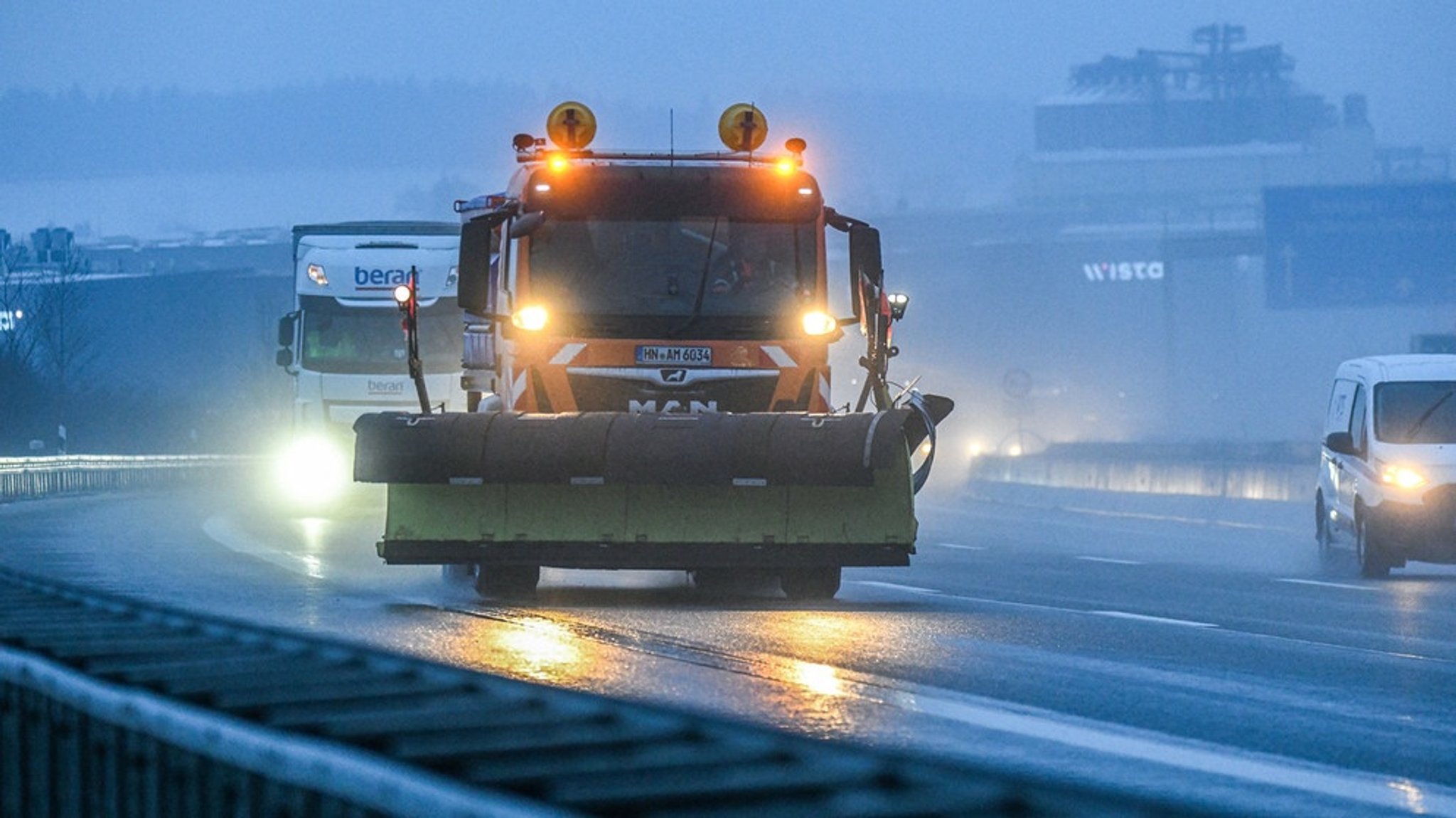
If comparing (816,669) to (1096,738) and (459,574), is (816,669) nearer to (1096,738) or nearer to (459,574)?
(1096,738)

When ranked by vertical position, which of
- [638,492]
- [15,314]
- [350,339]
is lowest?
[638,492]

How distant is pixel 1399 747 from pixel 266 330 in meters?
108

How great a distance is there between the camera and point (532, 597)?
1547 cm

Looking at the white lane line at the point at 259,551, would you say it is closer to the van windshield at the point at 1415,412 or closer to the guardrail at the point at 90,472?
the van windshield at the point at 1415,412

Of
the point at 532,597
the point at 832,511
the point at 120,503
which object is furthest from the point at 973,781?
the point at 120,503

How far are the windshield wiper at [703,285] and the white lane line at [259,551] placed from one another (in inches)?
153

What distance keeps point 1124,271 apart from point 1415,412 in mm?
146802

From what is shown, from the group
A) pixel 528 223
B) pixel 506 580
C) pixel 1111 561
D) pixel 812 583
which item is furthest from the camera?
pixel 1111 561

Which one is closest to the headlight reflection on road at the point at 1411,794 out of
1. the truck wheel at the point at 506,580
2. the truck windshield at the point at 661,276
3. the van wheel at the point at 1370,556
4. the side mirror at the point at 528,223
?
the truck wheel at the point at 506,580

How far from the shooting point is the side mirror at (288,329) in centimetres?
3488

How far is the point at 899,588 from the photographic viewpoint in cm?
1744

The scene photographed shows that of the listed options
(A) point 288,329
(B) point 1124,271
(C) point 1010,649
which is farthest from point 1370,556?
(B) point 1124,271

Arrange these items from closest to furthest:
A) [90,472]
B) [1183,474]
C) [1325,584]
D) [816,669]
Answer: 1. [816,669]
2. [1325,584]
3. [1183,474]
4. [90,472]

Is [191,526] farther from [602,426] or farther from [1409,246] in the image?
[1409,246]
